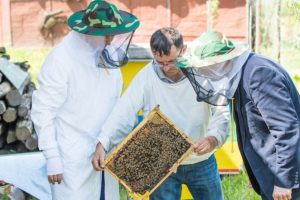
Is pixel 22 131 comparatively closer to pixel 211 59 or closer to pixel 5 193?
pixel 5 193

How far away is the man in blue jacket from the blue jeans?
1.23 ft

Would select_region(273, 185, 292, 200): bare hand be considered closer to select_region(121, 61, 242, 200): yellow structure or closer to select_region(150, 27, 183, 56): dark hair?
select_region(150, 27, 183, 56): dark hair

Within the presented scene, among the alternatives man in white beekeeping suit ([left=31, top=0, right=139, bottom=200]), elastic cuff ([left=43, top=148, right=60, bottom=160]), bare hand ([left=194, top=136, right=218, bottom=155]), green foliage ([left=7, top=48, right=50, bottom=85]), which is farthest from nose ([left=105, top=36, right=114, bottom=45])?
green foliage ([left=7, top=48, right=50, bottom=85])

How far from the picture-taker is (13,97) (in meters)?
5.78

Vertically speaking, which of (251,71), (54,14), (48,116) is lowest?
(54,14)

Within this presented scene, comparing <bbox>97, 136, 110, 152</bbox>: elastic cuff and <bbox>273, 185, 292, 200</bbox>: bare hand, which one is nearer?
<bbox>273, 185, 292, 200</bbox>: bare hand

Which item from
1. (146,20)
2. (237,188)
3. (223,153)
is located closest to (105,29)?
(223,153)

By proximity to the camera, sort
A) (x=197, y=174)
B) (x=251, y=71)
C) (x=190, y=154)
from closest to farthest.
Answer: (x=251, y=71) < (x=190, y=154) < (x=197, y=174)

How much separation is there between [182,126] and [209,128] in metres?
0.17

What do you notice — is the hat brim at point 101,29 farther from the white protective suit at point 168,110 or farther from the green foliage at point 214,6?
the green foliage at point 214,6

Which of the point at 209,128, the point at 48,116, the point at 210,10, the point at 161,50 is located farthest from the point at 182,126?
the point at 210,10

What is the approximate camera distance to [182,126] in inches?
131

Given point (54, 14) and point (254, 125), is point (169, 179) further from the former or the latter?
point (54, 14)

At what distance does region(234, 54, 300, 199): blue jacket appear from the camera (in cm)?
276
